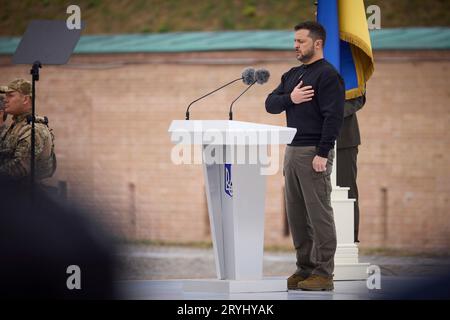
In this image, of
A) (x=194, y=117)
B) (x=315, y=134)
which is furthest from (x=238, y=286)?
(x=194, y=117)

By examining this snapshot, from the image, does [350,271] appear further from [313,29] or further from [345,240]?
[313,29]

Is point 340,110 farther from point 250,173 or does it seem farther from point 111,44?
point 111,44

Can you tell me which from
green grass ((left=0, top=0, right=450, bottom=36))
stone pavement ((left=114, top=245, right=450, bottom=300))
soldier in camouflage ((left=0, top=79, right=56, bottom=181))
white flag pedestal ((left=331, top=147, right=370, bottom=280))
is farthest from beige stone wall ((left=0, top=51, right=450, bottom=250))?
soldier in camouflage ((left=0, top=79, right=56, bottom=181))

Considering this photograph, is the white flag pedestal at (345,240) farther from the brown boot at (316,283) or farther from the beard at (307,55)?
the beard at (307,55)

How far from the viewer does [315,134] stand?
8.70 m

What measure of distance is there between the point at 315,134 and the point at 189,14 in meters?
16.0

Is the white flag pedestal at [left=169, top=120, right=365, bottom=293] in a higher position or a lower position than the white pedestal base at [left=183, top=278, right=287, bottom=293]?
higher

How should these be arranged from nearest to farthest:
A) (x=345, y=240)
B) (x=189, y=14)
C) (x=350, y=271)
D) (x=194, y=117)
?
1. (x=350, y=271)
2. (x=345, y=240)
3. (x=194, y=117)
4. (x=189, y=14)

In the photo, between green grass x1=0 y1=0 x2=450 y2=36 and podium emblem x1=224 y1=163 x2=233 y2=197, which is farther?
green grass x1=0 y1=0 x2=450 y2=36

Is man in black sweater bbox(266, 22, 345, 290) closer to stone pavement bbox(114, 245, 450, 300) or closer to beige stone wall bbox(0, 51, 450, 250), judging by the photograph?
stone pavement bbox(114, 245, 450, 300)

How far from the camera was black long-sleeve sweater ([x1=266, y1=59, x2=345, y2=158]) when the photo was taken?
8.58 meters

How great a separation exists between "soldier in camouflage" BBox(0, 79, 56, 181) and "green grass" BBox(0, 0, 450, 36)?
44.2ft

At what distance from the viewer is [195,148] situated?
18.9 metres
